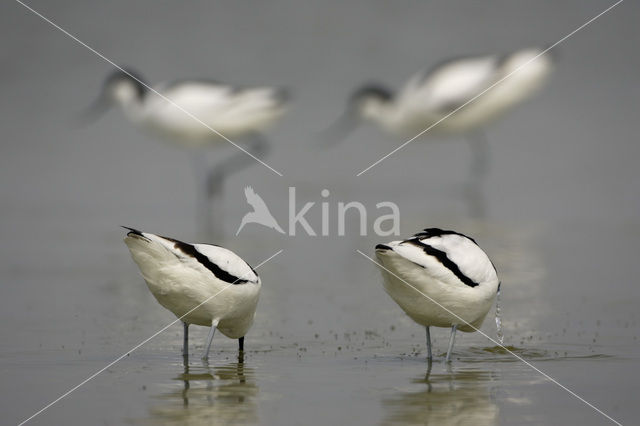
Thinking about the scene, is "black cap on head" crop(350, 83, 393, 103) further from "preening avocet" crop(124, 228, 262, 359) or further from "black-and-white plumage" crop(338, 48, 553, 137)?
"preening avocet" crop(124, 228, 262, 359)

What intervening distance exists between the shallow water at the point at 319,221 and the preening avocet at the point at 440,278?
311mm

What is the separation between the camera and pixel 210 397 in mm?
6648

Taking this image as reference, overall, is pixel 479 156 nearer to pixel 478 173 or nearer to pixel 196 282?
pixel 478 173

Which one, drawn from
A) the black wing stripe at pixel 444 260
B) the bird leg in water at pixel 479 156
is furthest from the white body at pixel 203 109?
the black wing stripe at pixel 444 260

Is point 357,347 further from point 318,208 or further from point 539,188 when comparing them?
point 539,188

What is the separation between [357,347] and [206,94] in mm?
9860

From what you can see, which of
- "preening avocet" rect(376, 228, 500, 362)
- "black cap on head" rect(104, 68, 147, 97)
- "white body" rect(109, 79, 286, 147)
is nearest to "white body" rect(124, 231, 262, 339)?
"preening avocet" rect(376, 228, 500, 362)

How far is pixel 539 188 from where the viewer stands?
659 inches

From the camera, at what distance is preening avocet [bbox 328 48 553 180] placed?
700 inches

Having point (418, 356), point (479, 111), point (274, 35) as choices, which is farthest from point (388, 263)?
point (274, 35)

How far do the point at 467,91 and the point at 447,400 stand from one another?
11.6 meters

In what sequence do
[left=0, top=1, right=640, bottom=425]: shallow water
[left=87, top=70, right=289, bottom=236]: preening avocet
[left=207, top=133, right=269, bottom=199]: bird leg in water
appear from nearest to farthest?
[left=0, top=1, right=640, bottom=425]: shallow water → [left=207, top=133, right=269, bottom=199]: bird leg in water → [left=87, top=70, right=289, bottom=236]: preening avocet

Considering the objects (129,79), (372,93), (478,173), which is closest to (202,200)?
(129,79)

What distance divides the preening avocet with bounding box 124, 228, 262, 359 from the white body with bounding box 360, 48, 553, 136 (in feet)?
33.4
